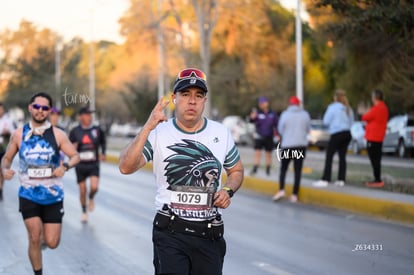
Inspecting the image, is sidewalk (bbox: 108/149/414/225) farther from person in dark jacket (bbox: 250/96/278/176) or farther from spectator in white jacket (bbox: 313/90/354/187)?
person in dark jacket (bbox: 250/96/278/176)

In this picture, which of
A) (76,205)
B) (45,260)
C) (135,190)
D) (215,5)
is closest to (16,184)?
(135,190)

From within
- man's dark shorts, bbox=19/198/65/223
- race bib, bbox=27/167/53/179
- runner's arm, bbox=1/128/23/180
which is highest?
runner's arm, bbox=1/128/23/180

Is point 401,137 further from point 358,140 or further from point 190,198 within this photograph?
point 190,198

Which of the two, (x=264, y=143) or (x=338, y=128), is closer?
(x=338, y=128)

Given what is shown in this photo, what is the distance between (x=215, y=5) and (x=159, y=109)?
28681 mm

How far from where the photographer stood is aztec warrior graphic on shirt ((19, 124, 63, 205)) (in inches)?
293

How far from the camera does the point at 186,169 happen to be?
4750mm

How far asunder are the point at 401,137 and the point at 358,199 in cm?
1842

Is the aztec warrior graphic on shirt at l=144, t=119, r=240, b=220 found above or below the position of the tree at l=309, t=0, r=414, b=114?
below

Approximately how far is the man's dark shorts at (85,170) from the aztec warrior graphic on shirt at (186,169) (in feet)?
26.4

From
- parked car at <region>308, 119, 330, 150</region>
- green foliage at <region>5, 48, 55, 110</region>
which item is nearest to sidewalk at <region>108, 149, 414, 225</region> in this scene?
parked car at <region>308, 119, 330, 150</region>

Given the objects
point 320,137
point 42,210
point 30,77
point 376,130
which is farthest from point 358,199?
point 30,77

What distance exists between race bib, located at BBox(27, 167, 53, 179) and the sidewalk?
20.8ft

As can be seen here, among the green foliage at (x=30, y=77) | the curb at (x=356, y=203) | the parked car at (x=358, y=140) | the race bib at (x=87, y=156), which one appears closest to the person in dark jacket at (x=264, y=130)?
the curb at (x=356, y=203)
